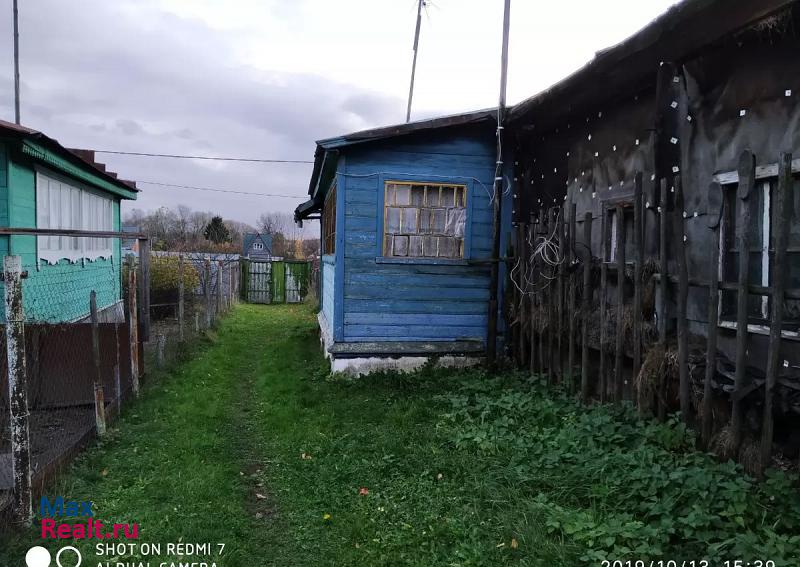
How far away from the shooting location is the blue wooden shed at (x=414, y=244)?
735 centimetres

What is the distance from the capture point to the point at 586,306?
5.48 meters

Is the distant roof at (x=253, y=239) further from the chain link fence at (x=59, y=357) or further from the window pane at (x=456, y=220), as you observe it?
the window pane at (x=456, y=220)

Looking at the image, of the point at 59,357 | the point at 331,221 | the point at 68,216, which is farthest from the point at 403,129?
the point at 68,216

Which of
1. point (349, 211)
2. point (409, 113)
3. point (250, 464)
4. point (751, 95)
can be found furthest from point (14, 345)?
point (409, 113)

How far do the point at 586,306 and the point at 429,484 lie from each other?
2.53 metres

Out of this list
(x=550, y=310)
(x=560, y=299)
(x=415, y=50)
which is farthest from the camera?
(x=415, y=50)

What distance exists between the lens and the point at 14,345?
368 cm

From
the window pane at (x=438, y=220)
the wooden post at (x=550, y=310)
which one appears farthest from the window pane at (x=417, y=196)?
the wooden post at (x=550, y=310)

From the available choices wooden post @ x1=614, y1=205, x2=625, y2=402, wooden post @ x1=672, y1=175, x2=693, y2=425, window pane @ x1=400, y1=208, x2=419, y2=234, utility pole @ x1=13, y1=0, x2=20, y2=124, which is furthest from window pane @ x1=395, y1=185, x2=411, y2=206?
utility pole @ x1=13, y1=0, x2=20, y2=124

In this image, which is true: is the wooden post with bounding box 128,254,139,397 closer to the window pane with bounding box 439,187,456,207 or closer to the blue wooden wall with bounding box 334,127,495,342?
the blue wooden wall with bounding box 334,127,495,342

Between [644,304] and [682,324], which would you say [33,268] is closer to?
[644,304]

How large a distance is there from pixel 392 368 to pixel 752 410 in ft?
15.1

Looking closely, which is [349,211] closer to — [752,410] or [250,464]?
[250,464]

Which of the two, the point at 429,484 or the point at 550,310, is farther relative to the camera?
the point at 550,310
